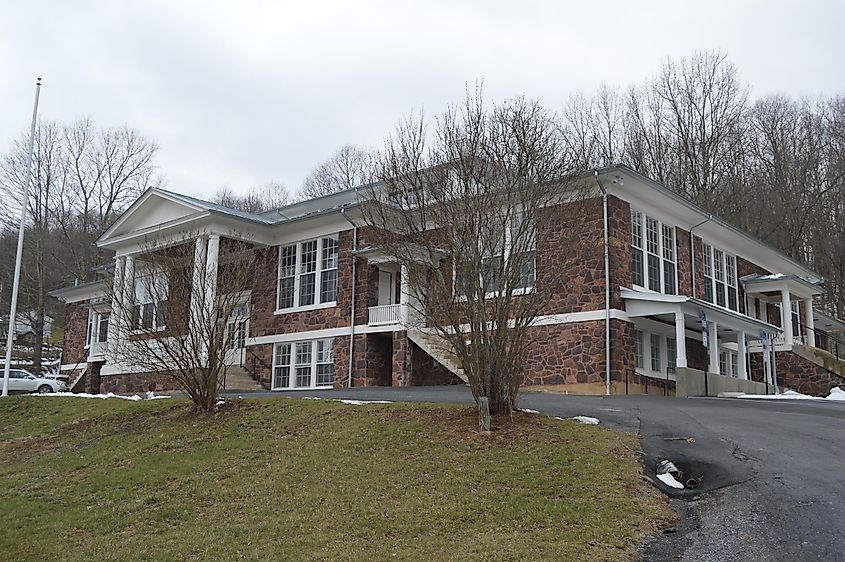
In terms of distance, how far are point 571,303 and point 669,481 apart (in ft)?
37.8

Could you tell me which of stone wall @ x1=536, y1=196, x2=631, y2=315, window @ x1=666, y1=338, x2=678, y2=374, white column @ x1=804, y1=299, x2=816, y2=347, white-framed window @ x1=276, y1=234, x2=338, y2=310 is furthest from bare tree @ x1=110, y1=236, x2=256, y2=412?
white column @ x1=804, y1=299, x2=816, y2=347

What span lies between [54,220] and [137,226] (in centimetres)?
2334

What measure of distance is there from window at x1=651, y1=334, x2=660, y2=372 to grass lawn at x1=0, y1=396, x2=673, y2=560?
1053 centimetres

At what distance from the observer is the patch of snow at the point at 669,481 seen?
30.4ft

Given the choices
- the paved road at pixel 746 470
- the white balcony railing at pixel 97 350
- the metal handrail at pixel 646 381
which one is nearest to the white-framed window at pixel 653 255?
the metal handrail at pixel 646 381

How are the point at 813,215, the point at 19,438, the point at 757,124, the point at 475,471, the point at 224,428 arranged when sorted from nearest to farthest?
1. the point at 475,471
2. the point at 224,428
3. the point at 19,438
4. the point at 813,215
5. the point at 757,124

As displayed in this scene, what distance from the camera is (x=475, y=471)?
9914mm

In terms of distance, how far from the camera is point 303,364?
25750 millimetres

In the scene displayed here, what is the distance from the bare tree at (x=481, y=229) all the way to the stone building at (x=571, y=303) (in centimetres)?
550

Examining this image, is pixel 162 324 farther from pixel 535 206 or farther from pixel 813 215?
pixel 813 215

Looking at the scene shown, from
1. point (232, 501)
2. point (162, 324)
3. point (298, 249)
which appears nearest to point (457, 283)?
point (232, 501)

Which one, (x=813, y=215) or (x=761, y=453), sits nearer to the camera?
(x=761, y=453)

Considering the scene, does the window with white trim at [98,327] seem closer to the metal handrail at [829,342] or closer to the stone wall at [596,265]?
the stone wall at [596,265]

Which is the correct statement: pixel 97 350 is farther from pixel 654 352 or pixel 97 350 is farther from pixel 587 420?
pixel 587 420
